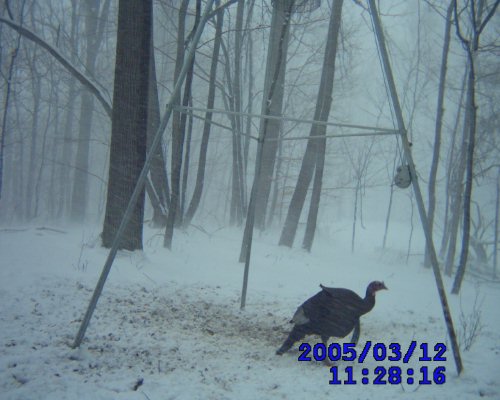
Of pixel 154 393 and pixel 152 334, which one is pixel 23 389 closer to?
pixel 154 393

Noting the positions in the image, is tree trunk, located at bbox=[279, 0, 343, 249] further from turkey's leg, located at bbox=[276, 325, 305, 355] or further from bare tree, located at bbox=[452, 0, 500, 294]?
turkey's leg, located at bbox=[276, 325, 305, 355]

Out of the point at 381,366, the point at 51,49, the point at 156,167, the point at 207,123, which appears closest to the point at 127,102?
the point at 51,49

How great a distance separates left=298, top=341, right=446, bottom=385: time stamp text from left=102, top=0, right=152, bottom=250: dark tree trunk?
353 centimetres

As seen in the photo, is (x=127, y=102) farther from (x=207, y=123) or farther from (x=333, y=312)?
(x=333, y=312)

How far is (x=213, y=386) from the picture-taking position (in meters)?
2.89

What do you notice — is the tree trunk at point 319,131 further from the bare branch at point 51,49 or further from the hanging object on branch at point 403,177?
the hanging object on branch at point 403,177

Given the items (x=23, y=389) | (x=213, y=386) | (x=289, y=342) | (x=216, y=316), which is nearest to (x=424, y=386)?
(x=289, y=342)

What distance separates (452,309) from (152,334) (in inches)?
225

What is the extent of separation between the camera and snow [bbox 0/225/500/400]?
2842 millimetres

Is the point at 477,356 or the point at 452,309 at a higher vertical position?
the point at 477,356

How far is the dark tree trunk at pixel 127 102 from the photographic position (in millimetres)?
5578

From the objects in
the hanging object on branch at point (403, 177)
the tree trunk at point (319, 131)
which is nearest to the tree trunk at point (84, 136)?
the tree trunk at point (319, 131)

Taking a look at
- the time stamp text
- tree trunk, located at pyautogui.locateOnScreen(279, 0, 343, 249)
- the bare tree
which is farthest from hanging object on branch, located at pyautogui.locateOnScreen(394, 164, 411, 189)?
tree trunk, located at pyautogui.locateOnScreen(279, 0, 343, 249)

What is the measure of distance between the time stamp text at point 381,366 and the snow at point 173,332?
0.06 meters
